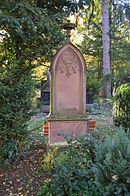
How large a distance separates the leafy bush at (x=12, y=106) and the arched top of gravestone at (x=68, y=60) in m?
0.91

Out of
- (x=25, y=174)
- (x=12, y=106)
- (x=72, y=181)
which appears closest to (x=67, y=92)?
(x=12, y=106)

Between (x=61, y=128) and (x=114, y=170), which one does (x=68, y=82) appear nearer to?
(x=61, y=128)

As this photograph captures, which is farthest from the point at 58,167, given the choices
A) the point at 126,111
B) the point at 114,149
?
the point at 126,111

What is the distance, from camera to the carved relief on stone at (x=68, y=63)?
147 inches

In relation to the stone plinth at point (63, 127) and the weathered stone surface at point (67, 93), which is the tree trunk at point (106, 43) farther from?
the stone plinth at point (63, 127)

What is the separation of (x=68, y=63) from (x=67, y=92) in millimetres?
658

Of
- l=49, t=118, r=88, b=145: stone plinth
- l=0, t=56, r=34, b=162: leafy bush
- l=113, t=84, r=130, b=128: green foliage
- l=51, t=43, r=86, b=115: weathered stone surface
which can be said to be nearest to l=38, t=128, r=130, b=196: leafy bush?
l=0, t=56, r=34, b=162: leafy bush

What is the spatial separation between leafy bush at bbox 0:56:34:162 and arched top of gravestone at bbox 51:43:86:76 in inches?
36.0

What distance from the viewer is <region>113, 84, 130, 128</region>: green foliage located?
443 cm

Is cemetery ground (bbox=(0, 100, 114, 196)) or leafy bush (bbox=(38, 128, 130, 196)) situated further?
cemetery ground (bbox=(0, 100, 114, 196))

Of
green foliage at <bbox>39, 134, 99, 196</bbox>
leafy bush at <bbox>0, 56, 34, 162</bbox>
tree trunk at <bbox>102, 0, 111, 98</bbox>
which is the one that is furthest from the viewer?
tree trunk at <bbox>102, 0, 111, 98</bbox>

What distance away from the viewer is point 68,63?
3.77 metres

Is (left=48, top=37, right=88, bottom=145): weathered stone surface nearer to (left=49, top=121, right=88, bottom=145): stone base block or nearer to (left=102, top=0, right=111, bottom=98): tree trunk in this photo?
(left=49, top=121, right=88, bottom=145): stone base block

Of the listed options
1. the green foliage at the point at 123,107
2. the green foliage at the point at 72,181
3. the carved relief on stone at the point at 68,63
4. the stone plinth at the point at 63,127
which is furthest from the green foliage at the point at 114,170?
the green foliage at the point at 123,107
